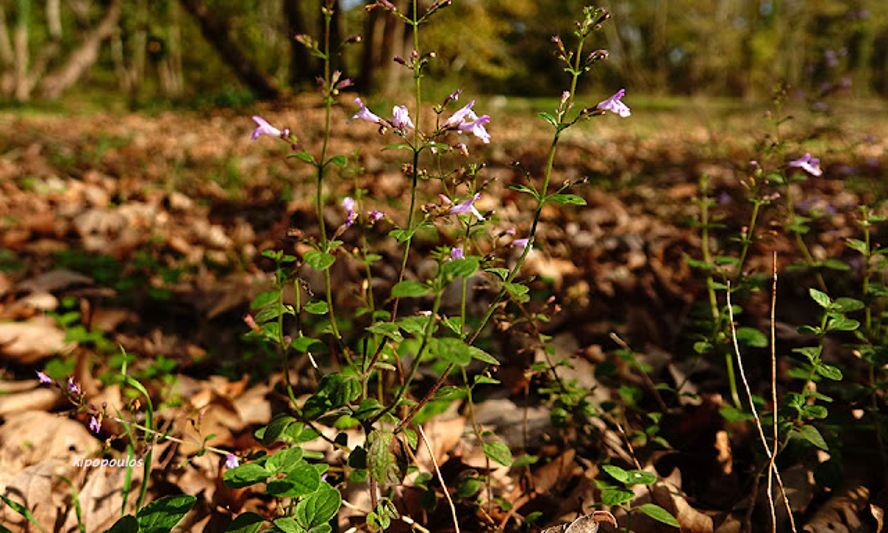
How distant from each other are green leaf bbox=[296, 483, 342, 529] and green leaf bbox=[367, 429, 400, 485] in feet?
0.30

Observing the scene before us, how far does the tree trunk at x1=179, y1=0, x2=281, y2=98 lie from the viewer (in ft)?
36.5

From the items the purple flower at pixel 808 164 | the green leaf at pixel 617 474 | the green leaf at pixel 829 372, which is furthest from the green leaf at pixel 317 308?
the purple flower at pixel 808 164

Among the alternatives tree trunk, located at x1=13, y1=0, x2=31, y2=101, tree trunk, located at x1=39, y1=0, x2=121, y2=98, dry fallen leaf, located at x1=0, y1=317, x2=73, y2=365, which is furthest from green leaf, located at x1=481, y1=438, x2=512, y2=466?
tree trunk, located at x1=13, y1=0, x2=31, y2=101

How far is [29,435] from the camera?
164 centimetres

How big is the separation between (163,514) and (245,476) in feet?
0.77

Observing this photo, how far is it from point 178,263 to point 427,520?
2.12 m

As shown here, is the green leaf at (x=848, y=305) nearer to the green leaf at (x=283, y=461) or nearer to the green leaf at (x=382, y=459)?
the green leaf at (x=382, y=459)

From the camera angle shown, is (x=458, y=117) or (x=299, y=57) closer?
(x=458, y=117)

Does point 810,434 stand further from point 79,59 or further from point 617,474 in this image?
point 79,59

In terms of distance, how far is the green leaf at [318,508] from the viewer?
108 cm

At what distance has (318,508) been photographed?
1.11 m

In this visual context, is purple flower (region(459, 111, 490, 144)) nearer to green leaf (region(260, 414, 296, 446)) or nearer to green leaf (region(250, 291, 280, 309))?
green leaf (region(250, 291, 280, 309))

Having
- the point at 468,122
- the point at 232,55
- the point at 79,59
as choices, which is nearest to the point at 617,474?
the point at 468,122

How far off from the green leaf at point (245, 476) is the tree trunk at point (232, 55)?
37.1ft
